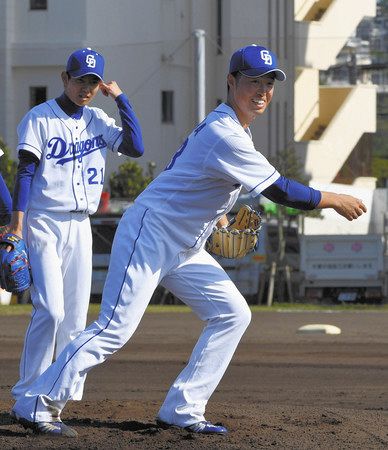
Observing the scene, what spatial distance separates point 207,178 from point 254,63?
66 centimetres

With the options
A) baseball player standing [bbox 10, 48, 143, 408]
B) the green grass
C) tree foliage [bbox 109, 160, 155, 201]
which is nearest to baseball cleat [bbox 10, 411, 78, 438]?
baseball player standing [bbox 10, 48, 143, 408]

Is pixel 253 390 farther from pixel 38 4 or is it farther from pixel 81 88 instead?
pixel 38 4

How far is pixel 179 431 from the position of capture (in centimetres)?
744

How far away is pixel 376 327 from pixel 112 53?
68.7 ft

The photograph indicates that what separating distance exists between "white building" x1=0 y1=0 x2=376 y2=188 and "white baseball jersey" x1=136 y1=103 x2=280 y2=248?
28494 millimetres

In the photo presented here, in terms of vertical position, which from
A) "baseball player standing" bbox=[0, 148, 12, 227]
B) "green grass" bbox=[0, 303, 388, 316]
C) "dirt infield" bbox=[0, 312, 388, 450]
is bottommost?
"green grass" bbox=[0, 303, 388, 316]

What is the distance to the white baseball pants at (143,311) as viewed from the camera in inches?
281

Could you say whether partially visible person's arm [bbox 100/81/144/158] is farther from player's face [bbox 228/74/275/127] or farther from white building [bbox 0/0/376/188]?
white building [bbox 0/0/376/188]

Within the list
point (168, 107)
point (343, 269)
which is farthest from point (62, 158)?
point (168, 107)

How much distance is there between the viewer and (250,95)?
23.7 ft

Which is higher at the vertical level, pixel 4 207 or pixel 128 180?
pixel 128 180

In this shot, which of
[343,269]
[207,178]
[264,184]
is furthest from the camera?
[343,269]

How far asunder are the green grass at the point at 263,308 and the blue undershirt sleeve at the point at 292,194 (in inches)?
545

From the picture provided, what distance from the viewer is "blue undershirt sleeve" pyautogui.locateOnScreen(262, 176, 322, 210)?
707 centimetres
